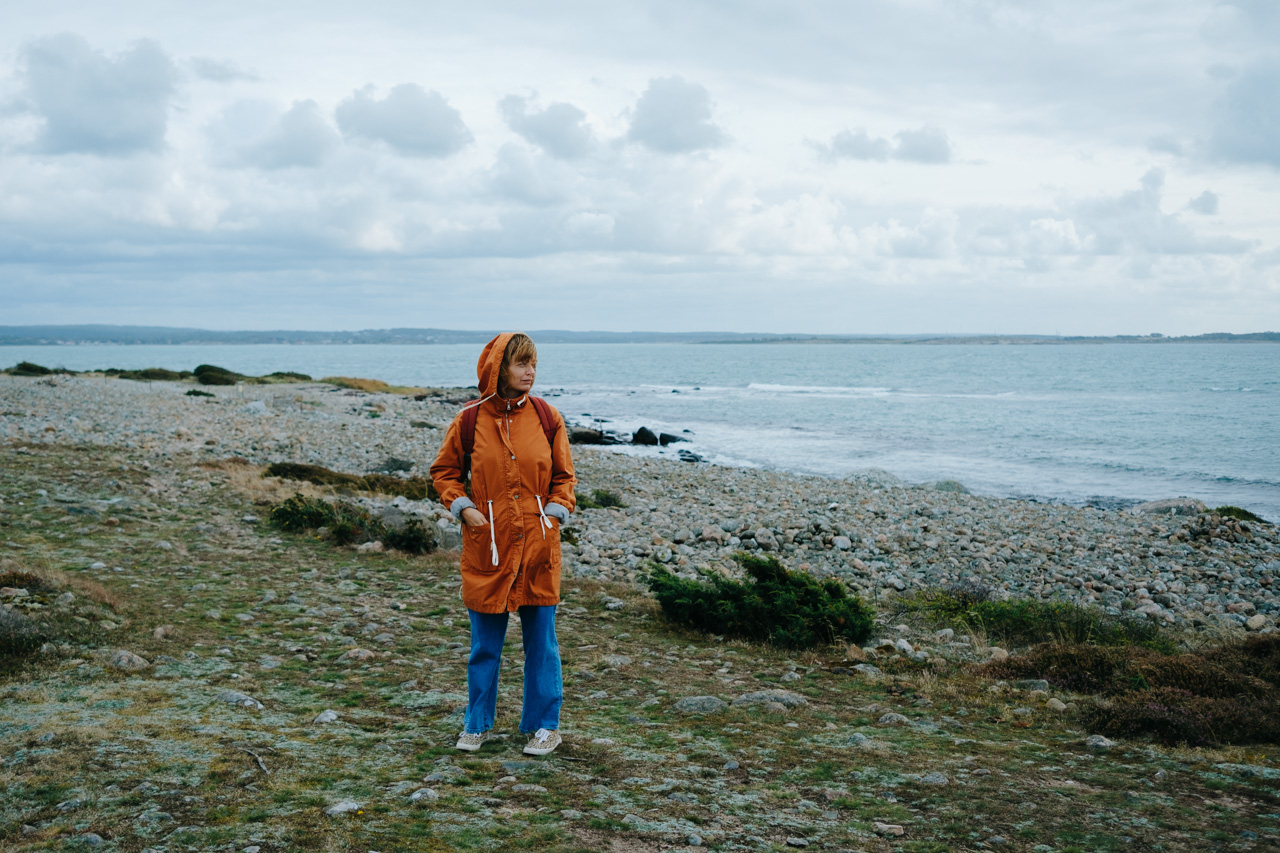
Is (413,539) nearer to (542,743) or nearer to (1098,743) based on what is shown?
(542,743)

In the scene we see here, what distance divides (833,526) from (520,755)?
11.8 m

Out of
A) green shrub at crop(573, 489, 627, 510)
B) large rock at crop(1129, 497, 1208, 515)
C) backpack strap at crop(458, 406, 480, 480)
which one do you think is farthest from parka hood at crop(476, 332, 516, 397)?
large rock at crop(1129, 497, 1208, 515)

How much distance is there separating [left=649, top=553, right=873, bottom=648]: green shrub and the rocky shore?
100.0 inches

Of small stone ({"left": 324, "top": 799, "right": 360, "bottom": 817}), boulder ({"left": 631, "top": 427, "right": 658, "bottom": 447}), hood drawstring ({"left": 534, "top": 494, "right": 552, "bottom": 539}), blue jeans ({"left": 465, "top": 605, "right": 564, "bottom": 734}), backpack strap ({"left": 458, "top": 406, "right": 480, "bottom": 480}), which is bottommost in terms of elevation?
boulder ({"left": 631, "top": 427, "right": 658, "bottom": 447})

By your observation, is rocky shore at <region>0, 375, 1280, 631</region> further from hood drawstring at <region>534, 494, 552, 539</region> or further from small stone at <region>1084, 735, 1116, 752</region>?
hood drawstring at <region>534, 494, 552, 539</region>

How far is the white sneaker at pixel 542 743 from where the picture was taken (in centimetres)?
475

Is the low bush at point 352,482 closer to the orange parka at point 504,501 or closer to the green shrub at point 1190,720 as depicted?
the orange parka at point 504,501

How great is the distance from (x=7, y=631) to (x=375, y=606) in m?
3.21

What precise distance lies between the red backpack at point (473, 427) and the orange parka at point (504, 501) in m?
0.03

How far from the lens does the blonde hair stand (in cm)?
471

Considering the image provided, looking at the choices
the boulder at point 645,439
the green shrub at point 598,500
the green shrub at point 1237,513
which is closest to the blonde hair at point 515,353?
the green shrub at point 598,500

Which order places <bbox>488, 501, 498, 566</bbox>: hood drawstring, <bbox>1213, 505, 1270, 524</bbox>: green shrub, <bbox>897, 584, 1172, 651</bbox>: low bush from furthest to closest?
1. <bbox>1213, 505, 1270, 524</bbox>: green shrub
2. <bbox>897, 584, 1172, 651</bbox>: low bush
3. <bbox>488, 501, 498, 566</bbox>: hood drawstring

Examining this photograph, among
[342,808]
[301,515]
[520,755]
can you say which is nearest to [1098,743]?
[520,755]

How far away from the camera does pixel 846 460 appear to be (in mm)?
33594
